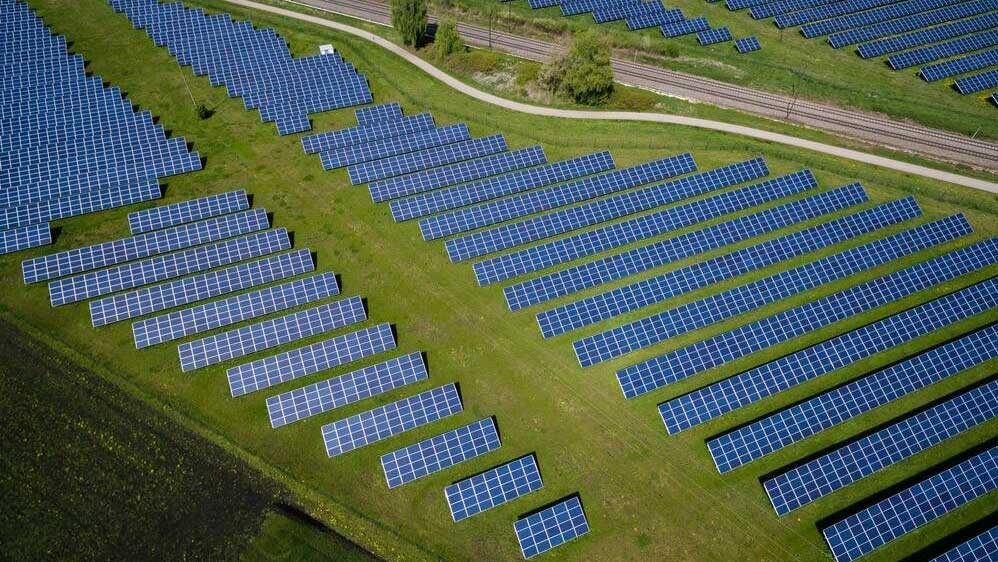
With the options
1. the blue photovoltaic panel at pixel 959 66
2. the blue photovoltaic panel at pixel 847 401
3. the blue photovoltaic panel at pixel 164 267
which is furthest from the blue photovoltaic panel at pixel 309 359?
the blue photovoltaic panel at pixel 959 66

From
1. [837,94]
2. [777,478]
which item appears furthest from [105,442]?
[837,94]

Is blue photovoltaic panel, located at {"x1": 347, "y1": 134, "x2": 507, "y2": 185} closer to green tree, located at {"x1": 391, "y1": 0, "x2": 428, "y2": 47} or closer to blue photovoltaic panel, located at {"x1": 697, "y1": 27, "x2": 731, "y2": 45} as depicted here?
green tree, located at {"x1": 391, "y1": 0, "x2": 428, "y2": 47}

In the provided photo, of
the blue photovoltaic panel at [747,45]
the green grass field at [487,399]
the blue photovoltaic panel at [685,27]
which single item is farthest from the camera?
the blue photovoltaic panel at [685,27]

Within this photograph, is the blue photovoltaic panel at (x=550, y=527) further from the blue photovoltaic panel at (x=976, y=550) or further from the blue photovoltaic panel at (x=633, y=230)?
the blue photovoltaic panel at (x=976, y=550)

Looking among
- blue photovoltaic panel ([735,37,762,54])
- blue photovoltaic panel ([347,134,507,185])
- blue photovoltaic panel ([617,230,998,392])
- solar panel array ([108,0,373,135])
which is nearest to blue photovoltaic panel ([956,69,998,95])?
blue photovoltaic panel ([735,37,762,54])

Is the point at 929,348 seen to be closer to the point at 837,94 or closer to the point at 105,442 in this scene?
the point at 837,94

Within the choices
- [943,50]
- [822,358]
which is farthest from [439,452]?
[943,50]

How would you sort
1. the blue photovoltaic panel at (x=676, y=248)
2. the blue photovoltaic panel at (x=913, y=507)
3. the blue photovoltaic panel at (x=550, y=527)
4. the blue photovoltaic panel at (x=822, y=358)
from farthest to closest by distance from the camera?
the blue photovoltaic panel at (x=676, y=248)
the blue photovoltaic panel at (x=822, y=358)
the blue photovoltaic panel at (x=913, y=507)
the blue photovoltaic panel at (x=550, y=527)

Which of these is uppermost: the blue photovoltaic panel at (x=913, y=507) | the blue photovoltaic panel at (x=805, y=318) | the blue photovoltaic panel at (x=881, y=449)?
the blue photovoltaic panel at (x=805, y=318)
